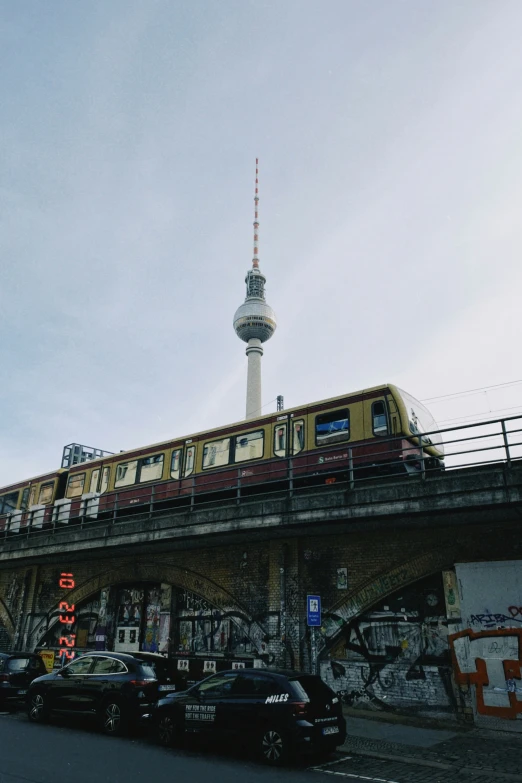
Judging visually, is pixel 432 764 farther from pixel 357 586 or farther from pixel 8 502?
pixel 8 502

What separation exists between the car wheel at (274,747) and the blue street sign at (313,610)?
494 centimetres

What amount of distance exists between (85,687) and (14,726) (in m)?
1.61

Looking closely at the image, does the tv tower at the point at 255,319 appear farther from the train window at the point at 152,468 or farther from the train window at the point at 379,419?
the train window at the point at 379,419

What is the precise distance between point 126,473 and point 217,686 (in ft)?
44.5

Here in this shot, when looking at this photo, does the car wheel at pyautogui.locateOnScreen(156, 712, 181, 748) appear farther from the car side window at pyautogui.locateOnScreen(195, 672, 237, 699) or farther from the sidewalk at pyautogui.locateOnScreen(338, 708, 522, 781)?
the sidewalk at pyautogui.locateOnScreen(338, 708, 522, 781)

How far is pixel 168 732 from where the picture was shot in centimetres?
966

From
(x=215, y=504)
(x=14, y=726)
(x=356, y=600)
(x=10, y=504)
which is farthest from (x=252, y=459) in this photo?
(x=10, y=504)

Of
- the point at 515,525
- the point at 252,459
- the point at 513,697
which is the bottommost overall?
the point at 513,697

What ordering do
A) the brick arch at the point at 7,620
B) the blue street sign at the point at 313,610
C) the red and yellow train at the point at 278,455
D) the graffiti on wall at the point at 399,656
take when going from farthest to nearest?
the brick arch at the point at 7,620
the red and yellow train at the point at 278,455
the blue street sign at the point at 313,610
the graffiti on wall at the point at 399,656

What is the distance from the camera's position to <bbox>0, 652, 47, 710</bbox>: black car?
13320 mm

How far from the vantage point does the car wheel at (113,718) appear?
10422mm

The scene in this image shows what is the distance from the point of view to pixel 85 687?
36.9ft

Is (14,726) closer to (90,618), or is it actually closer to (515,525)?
(90,618)

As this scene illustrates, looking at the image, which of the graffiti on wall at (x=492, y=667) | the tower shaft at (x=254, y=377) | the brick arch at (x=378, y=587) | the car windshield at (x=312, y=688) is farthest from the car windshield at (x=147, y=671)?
the tower shaft at (x=254, y=377)
